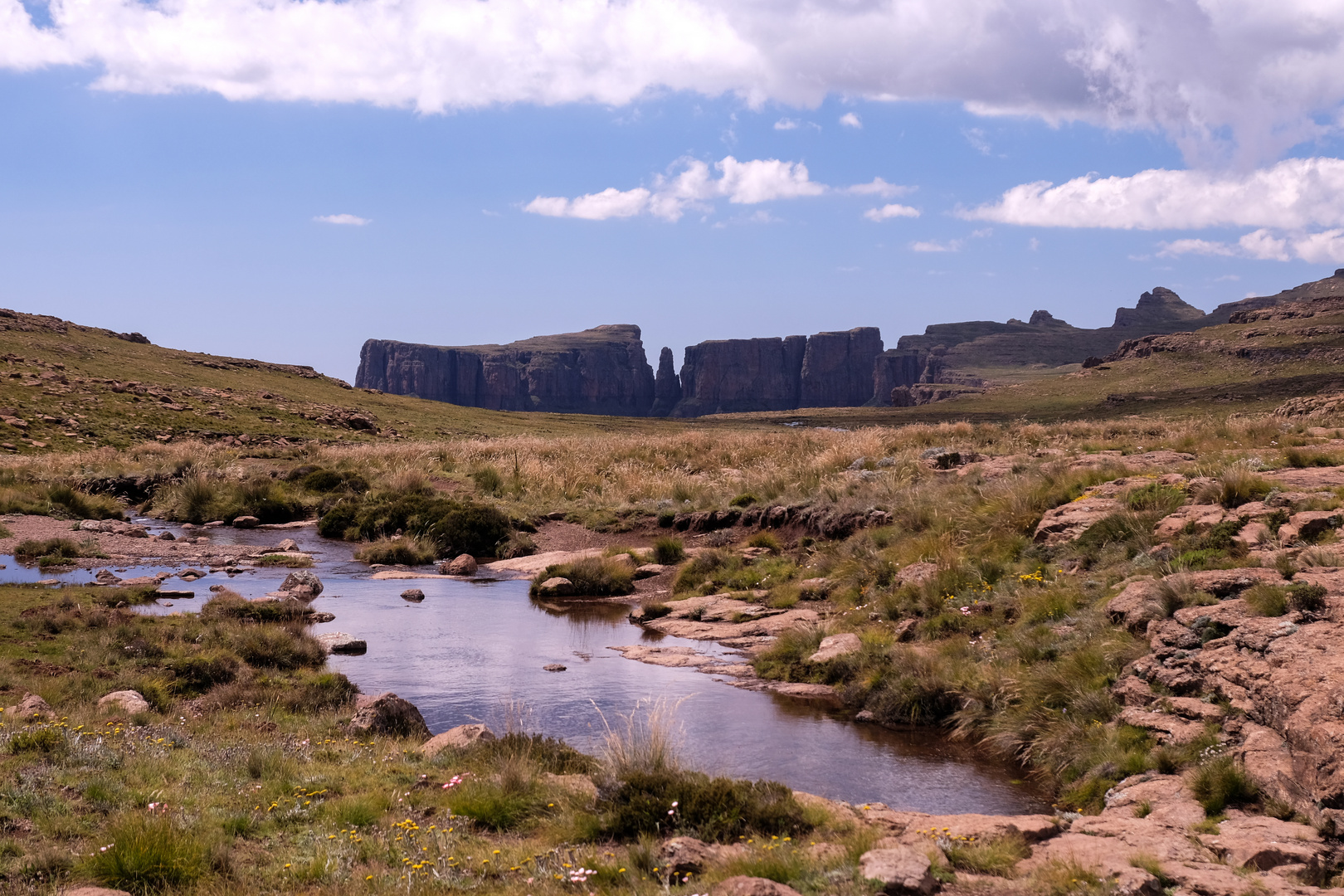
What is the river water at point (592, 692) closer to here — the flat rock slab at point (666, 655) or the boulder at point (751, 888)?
the flat rock slab at point (666, 655)

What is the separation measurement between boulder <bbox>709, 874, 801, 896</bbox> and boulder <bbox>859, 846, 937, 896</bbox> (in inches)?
20.3

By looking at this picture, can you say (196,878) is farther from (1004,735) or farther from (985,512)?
(985,512)

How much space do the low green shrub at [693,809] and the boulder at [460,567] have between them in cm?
1357

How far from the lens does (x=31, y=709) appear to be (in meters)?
8.66

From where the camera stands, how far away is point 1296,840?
6027 mm

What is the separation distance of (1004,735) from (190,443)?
38.8m

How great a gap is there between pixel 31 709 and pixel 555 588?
9.69m

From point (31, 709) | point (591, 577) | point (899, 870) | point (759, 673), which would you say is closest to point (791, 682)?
point (759, 673)

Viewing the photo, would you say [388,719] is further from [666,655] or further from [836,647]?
[836,647]

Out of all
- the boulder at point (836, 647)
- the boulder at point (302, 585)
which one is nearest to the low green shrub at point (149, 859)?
the boulder at point (836, 647)

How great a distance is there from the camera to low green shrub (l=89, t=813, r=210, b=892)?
5547 millimetres

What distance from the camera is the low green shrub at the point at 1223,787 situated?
22.5 feet

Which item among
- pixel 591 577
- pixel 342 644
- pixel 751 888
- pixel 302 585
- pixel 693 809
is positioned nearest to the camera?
pixel 751 888

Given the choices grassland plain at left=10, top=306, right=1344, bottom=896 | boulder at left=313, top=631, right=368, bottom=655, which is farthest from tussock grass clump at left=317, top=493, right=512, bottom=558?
boulder at left=313, top=631, right=368, bottom=655
